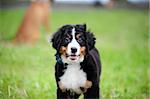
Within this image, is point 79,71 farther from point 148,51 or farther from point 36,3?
point 148,51

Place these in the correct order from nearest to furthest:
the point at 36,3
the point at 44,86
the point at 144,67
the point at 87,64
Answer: the point at 87,64 < the point at 44,86 < the point at 36,3 < the point at 144,67

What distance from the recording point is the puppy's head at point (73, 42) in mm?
3799

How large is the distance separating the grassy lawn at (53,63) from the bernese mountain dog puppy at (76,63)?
0.72ft

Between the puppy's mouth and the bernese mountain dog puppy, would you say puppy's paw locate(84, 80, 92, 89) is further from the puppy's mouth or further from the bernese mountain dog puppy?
the puppy's mouth

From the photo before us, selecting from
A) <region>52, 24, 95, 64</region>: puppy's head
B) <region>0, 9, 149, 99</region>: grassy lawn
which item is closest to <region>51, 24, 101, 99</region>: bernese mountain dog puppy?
<region>52, 24, 95, 64</region>: puppy's head

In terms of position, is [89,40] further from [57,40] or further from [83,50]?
[57,40]

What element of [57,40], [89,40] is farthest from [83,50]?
[57,40]

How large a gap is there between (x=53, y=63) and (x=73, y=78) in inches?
11.6

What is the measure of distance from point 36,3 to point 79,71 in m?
1.18

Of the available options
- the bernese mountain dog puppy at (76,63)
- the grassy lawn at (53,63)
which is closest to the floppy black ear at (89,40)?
the bernese mountain dog puppy at (76,63)

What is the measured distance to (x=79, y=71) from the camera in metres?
3.95

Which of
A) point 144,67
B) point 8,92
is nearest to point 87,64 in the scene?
point 8,92

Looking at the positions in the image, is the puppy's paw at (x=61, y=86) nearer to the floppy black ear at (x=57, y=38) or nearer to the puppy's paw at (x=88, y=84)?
the puppy's paw at (x=88, y=84)

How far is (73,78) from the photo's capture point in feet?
13.0
